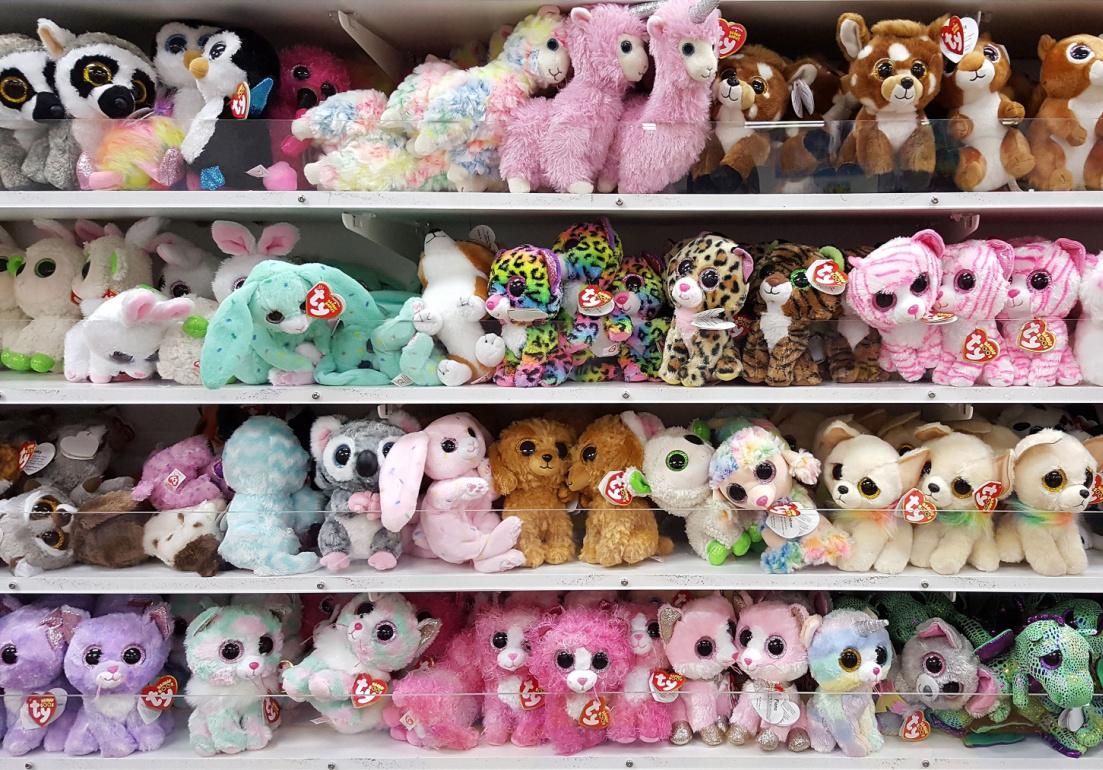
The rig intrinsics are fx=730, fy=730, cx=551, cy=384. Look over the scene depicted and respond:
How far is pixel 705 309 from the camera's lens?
4.76 feet

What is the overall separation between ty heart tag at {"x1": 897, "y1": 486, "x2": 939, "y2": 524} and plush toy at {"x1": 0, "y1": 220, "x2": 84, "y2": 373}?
6.05ft

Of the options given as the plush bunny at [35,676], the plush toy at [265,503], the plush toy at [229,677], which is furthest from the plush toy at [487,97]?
the plush bunny at [35,676]

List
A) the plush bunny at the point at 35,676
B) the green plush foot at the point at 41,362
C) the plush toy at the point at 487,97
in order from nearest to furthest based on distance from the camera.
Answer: the plush toy at the point at 487,97
the plush bunny at the point at 35,676
the green plush foot at the point at 41,362

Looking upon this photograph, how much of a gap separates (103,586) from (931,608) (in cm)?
176

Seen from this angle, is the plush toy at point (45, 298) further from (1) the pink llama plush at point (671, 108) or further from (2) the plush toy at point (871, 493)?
(2) the plush toy at point (871, 493)

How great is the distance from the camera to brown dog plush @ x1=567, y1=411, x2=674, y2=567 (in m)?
1.52

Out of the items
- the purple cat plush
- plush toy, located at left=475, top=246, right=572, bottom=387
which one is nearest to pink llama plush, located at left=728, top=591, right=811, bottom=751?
plush toy, located at left=475, top=246, right=572, bottom=387

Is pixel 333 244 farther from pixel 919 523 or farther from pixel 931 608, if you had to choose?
pixel 931 608

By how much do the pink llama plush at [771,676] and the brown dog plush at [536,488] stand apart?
0.42 metres

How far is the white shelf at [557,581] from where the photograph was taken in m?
1.48

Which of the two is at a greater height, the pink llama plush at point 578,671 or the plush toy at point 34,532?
the plush toy at point 34,532

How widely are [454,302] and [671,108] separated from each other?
0.55m

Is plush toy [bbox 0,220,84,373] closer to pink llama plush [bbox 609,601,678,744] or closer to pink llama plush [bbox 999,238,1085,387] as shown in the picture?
pink llama plush [bbox 609,601,678,744]

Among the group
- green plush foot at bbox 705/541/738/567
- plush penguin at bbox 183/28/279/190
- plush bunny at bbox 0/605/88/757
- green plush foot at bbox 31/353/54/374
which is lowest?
plush bunny at bbox 0/605/88/757
